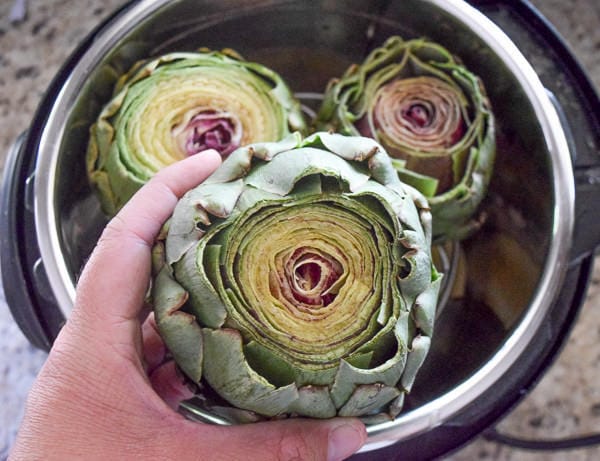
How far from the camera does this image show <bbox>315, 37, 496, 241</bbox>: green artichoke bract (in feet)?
3.14

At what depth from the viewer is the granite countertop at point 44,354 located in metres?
1.16

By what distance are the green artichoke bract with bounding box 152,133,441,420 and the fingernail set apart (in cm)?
2

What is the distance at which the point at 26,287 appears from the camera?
0.86 m

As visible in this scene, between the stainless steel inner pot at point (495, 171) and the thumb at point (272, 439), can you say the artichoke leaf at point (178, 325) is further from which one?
the stainless steel inner pot at point (495, 171)

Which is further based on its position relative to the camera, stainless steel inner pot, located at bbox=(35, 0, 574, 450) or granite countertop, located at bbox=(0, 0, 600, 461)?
granite countertop, located at bbox=(0, 0, 600, 461)

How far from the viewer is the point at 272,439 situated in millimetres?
700

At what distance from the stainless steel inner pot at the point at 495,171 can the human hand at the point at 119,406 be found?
0.38 feet

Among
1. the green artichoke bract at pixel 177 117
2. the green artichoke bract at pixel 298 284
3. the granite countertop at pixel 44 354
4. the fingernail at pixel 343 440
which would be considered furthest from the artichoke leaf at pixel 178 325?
the granite countertop at pixel 44 354

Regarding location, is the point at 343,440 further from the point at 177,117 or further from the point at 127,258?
the point at 177,117

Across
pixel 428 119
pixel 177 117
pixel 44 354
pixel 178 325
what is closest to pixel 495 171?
pixel 428 119

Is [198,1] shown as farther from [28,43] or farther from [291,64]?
[28,43]

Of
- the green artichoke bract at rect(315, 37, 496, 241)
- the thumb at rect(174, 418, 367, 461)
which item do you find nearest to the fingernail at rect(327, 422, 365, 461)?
the thumb at rect(174, 418, 367, 461)

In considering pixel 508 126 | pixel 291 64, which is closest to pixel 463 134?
pixel 508 126

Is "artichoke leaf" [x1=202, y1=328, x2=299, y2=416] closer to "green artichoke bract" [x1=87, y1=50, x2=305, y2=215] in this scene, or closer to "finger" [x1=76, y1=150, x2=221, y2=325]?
"finger" [x1=76, y1=150, x2=221, y2=325]
